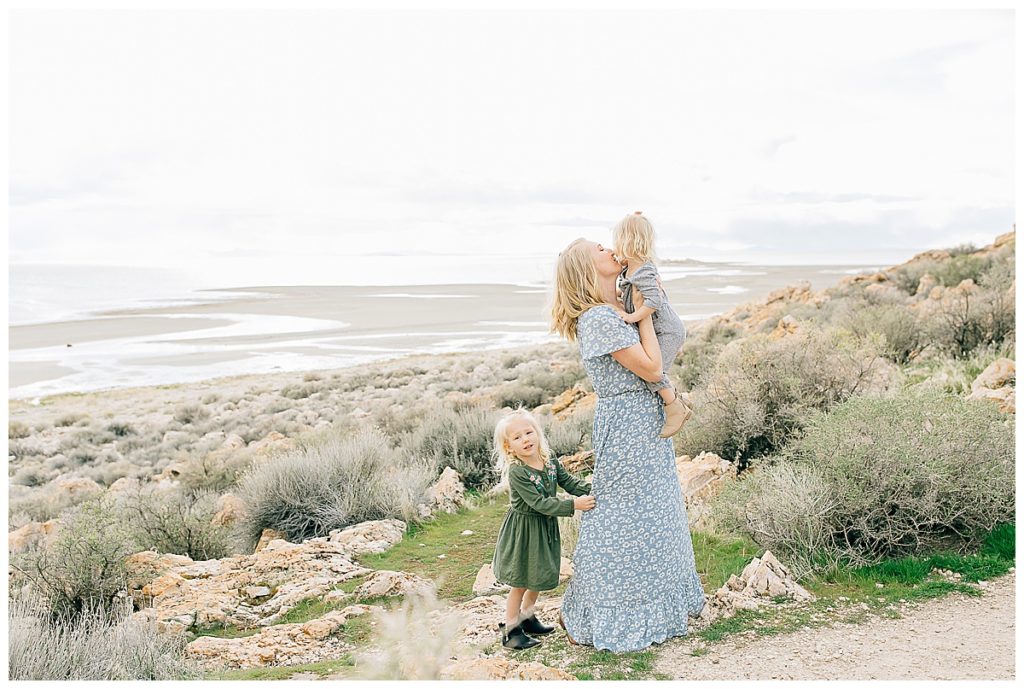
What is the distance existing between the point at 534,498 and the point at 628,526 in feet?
1.79

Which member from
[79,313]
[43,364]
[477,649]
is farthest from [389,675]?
[79,313]

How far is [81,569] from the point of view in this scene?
250 inches

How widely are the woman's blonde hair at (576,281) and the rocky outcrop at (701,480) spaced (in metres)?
2.58

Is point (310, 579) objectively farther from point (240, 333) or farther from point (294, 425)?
point (240, 333)

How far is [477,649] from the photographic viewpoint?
16.0 feet

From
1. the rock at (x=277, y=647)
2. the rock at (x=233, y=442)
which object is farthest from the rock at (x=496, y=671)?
the rock at (x=233, y=442)

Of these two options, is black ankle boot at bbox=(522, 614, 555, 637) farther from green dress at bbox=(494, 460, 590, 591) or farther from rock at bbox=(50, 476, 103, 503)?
rock at bbox=(50, 476, 103, 503)

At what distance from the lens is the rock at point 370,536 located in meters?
7.28

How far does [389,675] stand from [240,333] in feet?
99.8

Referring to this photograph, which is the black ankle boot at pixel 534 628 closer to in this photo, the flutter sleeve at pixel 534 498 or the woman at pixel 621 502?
the woman at pixel 621 502

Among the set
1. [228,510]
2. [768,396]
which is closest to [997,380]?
[768,396]

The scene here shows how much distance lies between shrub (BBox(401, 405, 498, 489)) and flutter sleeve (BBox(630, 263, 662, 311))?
192 inches

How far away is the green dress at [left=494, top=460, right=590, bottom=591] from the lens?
4.66 metres

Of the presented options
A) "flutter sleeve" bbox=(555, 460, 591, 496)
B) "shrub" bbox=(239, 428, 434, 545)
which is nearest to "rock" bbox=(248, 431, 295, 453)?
"shrub" bbox=(239, 428, 434, 545)
